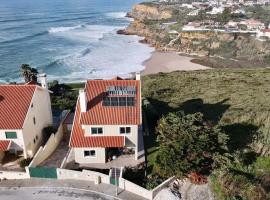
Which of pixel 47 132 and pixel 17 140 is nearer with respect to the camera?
pixel 17 140

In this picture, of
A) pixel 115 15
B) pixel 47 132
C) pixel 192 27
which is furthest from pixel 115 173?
pixel 115 15

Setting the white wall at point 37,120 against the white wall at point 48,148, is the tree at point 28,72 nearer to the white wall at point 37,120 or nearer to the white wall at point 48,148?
the white wall at point 37,120

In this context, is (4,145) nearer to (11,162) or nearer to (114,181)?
(11,162)

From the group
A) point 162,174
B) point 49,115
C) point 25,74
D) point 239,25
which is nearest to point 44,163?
point 49,115

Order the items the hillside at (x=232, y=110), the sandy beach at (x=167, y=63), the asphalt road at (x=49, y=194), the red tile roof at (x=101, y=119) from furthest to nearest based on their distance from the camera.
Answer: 1. the sandy beach at (x=167, y=63)
2. the red tile roof at (x=101, y=119)
3. the asphalt road at (x=49, y=194)
4. the hillside at (x=232, y=110)

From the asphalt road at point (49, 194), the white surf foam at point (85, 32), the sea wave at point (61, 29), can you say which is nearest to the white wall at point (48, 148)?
the asphalt road at point (49, 194)

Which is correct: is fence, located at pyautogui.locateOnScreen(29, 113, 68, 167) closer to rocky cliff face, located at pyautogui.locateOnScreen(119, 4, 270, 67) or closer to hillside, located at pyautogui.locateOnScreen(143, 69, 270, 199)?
hillside, located at pyautogui.locateOnScreen(143, 69, 270, 199)
